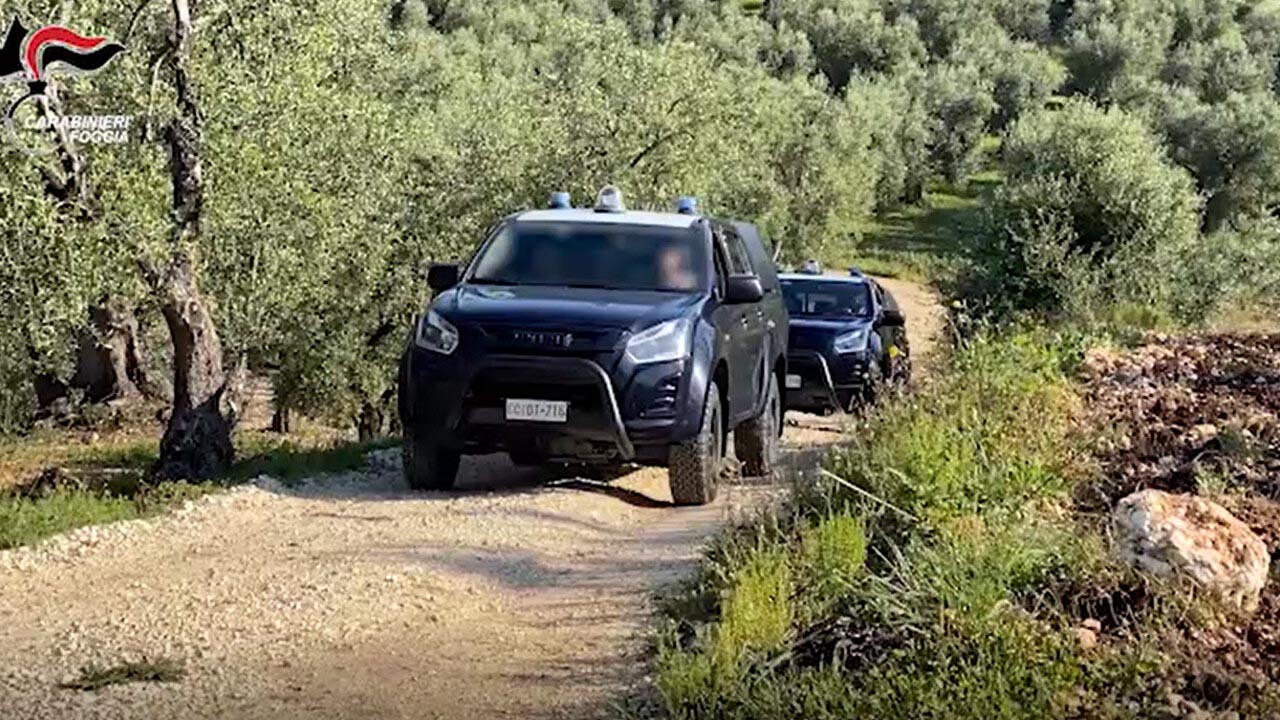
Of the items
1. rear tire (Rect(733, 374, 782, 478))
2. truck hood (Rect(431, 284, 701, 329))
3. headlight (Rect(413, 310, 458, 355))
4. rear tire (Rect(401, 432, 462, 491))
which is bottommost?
rear tire (Rect(733, 374, 782, 478))

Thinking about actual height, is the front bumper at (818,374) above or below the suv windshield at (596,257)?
below

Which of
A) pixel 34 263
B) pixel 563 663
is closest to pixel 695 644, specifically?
pixel 563 663

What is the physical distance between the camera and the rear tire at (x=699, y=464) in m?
9.89

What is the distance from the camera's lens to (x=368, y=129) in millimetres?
17031

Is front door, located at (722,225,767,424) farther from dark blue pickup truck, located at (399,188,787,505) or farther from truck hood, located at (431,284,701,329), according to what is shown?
truck hood, located at (431,284,701,329)

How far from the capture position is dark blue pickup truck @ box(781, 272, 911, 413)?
687 inches

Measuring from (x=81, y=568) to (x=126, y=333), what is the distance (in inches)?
550

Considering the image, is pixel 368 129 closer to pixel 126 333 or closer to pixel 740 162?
pixel 126 333

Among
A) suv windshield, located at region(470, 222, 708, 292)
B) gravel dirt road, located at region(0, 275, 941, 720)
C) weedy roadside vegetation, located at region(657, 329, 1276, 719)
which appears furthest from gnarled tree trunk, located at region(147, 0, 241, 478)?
weedy roadside vegetation, located at region(657, 329, 1276, 719)

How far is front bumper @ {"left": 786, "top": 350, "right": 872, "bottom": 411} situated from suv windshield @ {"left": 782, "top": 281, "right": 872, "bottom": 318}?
1.21 meters

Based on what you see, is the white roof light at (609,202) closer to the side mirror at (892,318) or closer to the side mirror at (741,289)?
the side mirror at (741,289)

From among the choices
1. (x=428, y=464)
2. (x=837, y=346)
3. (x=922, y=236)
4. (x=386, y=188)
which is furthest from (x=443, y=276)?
(x=922, y=236)

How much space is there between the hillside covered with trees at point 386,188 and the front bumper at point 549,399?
2.65 m

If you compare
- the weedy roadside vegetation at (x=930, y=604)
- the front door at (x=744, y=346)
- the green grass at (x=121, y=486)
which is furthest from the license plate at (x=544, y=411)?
the weedy roadside vegetation at (x=930, y=604)
